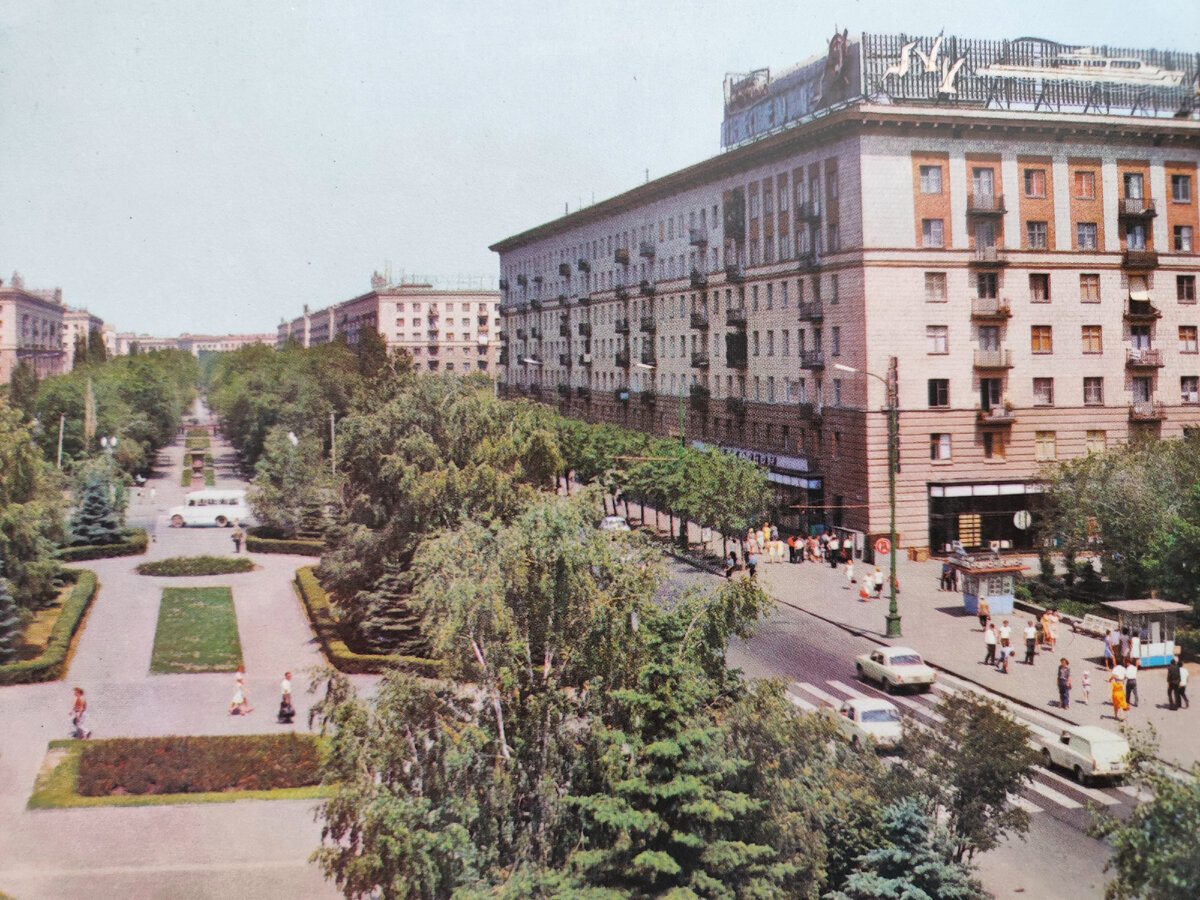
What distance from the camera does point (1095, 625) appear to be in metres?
38.1

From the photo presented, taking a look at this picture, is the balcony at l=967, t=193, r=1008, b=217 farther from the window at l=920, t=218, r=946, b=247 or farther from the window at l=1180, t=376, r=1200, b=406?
the window at l=1180, t=376, r=1200, b=406

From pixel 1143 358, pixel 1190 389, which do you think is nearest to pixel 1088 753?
pixel 1143 358

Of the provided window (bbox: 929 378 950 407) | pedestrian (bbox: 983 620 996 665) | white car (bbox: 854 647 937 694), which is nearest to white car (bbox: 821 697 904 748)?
white car (bbox: 854 647 937 694)

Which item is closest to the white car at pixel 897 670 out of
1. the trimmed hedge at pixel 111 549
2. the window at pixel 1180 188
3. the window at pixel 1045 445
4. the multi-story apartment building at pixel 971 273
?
the multi-story apartment building at pixel 971 273

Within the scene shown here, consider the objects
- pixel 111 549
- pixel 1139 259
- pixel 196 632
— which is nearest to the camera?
pixel 196 632

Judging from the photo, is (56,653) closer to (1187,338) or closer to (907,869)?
(907,869)

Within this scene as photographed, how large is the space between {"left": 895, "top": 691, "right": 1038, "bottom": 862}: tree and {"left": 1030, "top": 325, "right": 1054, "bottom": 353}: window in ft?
133

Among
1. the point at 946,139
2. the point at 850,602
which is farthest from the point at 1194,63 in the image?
the point at 850,602

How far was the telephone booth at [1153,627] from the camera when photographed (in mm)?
33281

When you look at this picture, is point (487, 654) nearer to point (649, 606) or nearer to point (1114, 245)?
point (649, 606)

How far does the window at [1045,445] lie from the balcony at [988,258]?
837 cm

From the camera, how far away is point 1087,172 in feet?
183

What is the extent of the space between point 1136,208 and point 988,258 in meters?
8.65

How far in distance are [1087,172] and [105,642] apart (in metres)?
48.5
